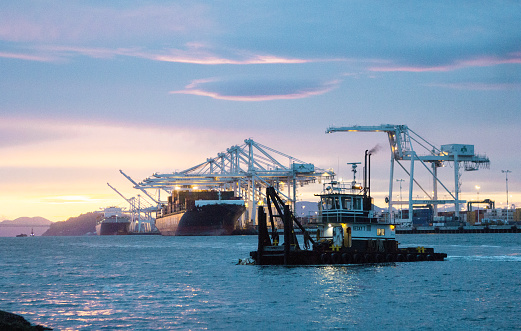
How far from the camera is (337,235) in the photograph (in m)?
50.1

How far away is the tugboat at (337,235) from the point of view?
4888 centimetres

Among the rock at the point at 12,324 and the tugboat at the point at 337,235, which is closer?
the rock at the point at 12,324

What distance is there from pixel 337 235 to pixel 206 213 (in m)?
117

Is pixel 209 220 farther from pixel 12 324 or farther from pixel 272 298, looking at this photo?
pixel 12 324

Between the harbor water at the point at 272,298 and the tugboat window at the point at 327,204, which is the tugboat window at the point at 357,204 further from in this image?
the harbor water at the point at 272,298

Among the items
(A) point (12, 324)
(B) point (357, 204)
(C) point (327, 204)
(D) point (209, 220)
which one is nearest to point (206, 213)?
(D) point (209, 220)

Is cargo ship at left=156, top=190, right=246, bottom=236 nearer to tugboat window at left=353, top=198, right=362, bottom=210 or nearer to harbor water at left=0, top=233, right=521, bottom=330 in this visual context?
harbor water at left=0, top=233, right=521, bottom=330

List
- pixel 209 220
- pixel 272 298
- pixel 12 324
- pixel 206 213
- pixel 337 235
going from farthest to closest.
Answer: pixel 209 220 < pixel 206 213 < pixel 337 235 < pixel 272 298 < pixel 12 324

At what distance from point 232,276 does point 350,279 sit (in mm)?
8447

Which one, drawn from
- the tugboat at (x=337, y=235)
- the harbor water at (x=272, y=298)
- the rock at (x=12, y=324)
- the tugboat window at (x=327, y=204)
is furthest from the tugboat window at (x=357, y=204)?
the rock at (x=12, y=324)

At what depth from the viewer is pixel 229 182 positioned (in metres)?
186

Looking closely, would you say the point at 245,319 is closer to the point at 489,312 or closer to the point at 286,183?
the point at 489,312

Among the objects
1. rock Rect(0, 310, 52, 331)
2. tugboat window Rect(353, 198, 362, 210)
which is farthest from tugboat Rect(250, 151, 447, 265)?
rock Rect(0, 310, 52, 331)

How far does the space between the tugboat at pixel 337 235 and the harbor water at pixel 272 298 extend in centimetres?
83
